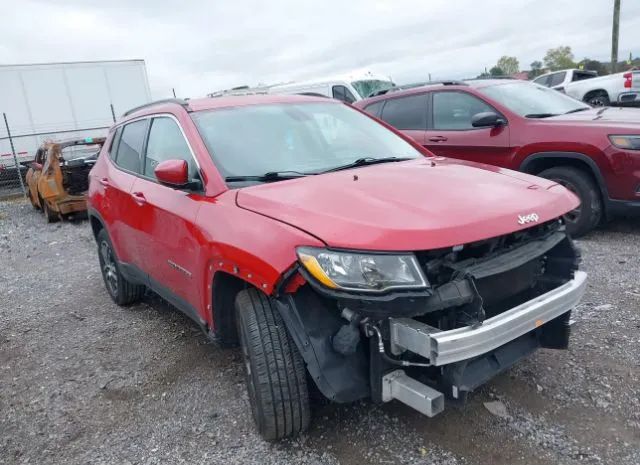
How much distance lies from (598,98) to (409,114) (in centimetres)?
1137

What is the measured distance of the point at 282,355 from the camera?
103 inches

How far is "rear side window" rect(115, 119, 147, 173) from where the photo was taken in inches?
169

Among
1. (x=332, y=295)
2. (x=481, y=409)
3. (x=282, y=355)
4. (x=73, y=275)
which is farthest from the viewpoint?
(x=73, y=275)

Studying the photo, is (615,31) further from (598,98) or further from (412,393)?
(412,393)

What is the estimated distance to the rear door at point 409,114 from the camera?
23.5ft

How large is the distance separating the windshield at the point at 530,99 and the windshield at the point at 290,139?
2.92 m

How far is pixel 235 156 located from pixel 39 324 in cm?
287

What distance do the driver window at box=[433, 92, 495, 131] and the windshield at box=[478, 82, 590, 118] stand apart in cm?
17

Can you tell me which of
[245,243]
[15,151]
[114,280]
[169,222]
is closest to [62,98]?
[15,151]

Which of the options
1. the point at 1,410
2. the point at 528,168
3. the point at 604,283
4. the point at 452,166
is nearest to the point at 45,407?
the point at 1,410

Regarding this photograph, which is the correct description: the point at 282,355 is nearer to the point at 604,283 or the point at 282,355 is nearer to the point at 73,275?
the point at 604,283

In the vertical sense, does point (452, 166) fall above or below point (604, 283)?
above

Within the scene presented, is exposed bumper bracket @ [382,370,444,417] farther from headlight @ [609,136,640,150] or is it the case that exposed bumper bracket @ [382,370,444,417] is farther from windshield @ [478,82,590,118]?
windshield @ [478,82,590,118]

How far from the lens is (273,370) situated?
8.57 feet
